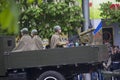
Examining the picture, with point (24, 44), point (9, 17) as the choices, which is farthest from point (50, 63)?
point (9, 17)

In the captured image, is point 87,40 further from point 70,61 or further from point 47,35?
point 47,35

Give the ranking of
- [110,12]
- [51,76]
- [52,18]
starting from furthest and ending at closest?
[52,18]
[110,12]
[51,76]

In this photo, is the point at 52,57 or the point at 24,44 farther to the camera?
the point at 24,44

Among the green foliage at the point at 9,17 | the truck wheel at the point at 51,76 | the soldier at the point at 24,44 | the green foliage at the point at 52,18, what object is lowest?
the truck wheel at the point at 51,76

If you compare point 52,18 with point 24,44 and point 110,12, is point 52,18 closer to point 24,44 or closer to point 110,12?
point 110,12

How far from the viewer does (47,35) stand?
18.6 metres

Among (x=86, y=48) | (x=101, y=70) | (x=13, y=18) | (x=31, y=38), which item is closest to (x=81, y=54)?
(x=86, y=48)

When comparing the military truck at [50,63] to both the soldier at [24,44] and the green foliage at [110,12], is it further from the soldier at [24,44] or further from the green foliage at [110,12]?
the green foliage at [110,12]

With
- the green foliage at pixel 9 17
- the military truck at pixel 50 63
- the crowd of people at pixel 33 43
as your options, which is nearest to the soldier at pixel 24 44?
the crowd of people at pixel 33 43

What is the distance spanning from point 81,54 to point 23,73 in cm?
168

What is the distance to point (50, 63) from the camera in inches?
436

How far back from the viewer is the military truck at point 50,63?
35.8 feet

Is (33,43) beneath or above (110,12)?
beneath

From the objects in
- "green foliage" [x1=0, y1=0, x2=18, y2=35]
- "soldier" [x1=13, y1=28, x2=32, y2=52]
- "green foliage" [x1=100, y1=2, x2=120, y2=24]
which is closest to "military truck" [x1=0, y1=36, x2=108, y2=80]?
"soldier" [x1=13, y1=28, x2=32, y2=52]
